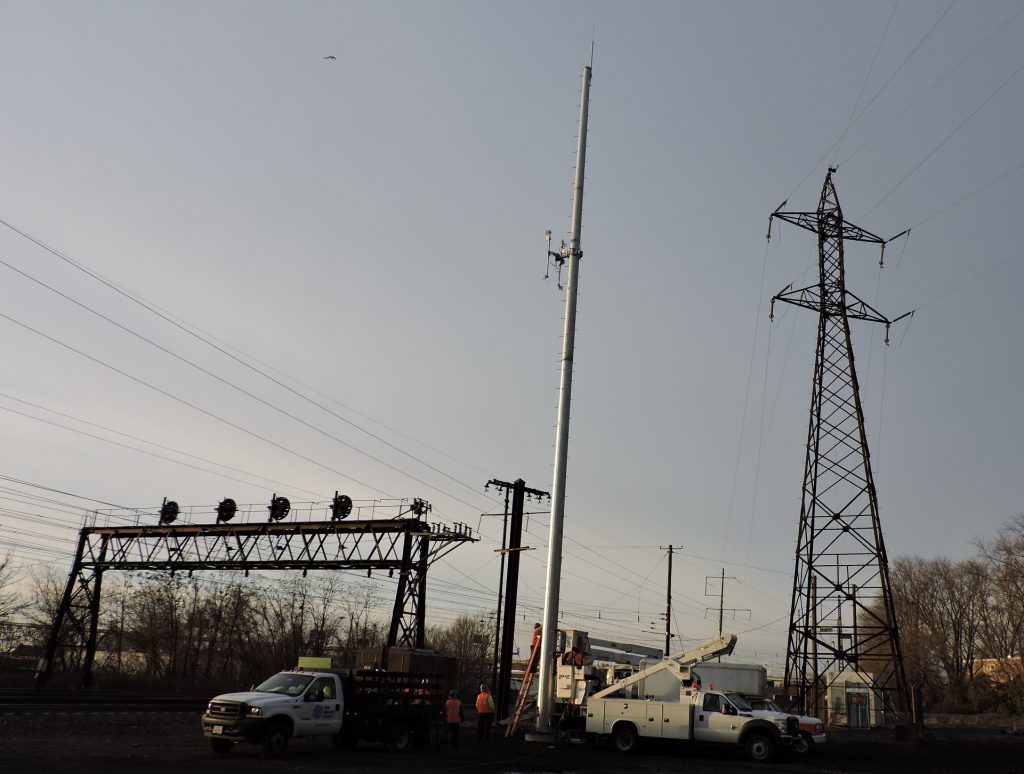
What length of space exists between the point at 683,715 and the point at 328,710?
10.7 meters

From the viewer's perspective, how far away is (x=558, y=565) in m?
27.1

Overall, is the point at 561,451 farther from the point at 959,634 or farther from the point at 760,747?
the point at 959,634

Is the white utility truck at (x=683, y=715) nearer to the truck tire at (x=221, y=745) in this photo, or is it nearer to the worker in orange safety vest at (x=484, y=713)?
the worker in orange safety vest at (x=484, y=713)

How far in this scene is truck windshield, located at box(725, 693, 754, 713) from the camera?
25.2 meters

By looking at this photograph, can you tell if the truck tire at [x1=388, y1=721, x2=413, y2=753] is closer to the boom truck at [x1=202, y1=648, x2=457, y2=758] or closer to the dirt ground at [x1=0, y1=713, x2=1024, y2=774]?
the boom truck at [x1=202, y1=648, x2=457, y2=758]

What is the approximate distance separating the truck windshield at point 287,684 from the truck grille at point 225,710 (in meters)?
1.26

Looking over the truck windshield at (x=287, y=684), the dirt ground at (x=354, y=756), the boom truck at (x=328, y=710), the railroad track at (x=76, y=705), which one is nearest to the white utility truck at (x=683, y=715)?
the dirt ground at (x=354, y=756)

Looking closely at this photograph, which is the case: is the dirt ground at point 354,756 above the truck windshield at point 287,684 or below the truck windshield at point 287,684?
below

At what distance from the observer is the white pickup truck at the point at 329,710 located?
770 inches

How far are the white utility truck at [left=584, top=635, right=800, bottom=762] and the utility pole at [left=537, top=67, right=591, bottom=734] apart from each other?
5.26 feet

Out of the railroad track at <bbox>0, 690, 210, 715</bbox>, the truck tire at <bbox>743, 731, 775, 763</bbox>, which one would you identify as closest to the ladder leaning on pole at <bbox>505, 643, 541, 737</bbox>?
the truck tire at <bbox>743, 731, 775, 763</bbox>

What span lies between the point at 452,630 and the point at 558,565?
99.6 metres

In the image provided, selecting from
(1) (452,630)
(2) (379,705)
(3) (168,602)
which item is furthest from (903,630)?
(2) (379,705)

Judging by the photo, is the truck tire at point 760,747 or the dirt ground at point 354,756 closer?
the dirt ground at point 354,756
